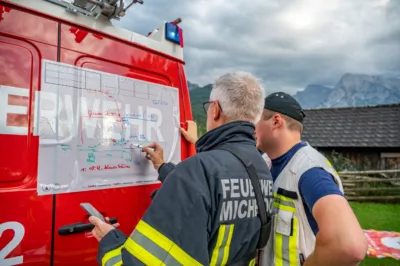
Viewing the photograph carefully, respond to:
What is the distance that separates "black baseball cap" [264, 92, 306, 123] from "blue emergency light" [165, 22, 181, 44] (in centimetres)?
92

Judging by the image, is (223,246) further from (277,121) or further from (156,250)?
(277,121)

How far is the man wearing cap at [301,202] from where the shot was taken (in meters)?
1.37

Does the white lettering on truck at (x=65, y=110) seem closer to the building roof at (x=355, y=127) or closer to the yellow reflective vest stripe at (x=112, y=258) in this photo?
the yellow reflective vest stripe at (x=112, y=258)

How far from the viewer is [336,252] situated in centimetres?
136

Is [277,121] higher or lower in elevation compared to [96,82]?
lower

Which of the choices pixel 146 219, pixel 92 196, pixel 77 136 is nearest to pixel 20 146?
pixel 77 136

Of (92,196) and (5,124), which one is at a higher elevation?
(5,124)

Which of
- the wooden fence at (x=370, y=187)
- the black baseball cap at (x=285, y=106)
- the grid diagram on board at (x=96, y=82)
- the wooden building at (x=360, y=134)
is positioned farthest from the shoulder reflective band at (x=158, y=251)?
the wooden building at (x=360, y=134)

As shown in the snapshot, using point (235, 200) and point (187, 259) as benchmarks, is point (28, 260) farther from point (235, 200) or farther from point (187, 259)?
point (235, 200)

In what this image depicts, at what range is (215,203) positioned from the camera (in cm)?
124

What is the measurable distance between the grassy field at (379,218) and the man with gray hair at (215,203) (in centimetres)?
470

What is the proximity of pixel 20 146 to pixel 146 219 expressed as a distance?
2.54 feet

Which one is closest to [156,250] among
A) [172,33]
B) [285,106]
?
[285,106]

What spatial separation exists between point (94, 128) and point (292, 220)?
4.08 ft
